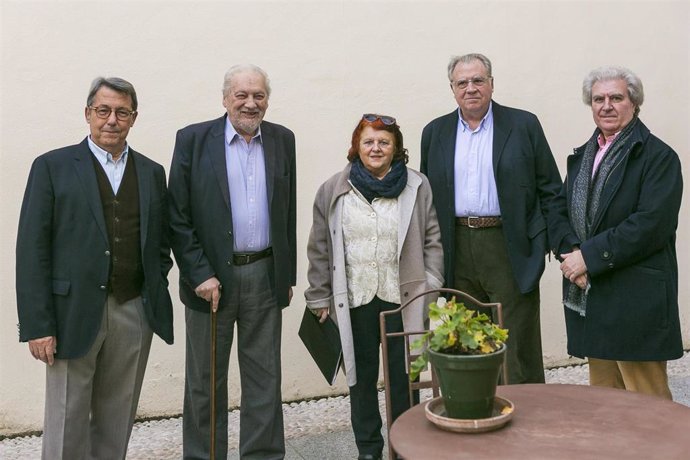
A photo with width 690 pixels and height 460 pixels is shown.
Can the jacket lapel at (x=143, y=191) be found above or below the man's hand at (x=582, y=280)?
above

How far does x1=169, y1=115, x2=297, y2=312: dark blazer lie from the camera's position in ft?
12.5

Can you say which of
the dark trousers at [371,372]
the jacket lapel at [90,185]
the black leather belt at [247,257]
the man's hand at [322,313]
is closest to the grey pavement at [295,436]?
the dark trousers at [371,372]

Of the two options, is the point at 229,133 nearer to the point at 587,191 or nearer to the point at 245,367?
the point at 245,367

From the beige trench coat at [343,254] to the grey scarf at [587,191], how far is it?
61cm

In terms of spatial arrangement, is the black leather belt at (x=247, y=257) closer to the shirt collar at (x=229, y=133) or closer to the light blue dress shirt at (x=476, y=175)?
the shirt collar at (x=229, y=133)

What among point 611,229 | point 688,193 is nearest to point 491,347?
point 611,229

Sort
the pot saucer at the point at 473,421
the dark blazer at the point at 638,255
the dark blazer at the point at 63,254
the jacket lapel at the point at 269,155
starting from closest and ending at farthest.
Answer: the pot saucer at the point at 473,421, the dark blazer at the point at 63,254, the dark blazer at the point at 638,255, the jacket lapel at the point at 269,155

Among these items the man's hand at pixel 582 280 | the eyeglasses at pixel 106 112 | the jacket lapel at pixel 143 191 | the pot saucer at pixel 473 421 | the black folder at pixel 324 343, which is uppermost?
the eyeglasses at pixel 106 112

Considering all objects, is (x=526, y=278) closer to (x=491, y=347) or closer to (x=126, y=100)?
(x=491, y=347)

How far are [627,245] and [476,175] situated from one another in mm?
798

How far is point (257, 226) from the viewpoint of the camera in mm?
3895

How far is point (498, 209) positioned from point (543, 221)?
0.73 ft

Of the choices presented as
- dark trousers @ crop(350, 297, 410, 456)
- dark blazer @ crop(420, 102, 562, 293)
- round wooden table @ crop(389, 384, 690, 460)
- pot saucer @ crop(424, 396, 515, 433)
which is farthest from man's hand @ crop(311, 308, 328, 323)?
pot saucer @ crop(424, 396, 515, 433)

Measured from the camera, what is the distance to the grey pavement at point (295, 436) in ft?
14.8
